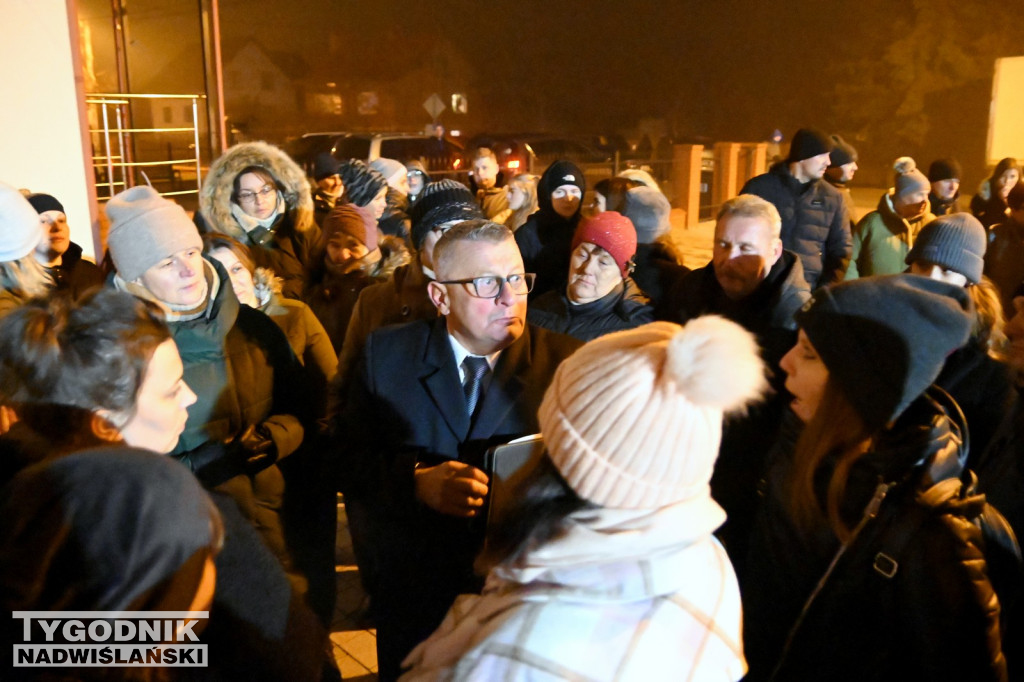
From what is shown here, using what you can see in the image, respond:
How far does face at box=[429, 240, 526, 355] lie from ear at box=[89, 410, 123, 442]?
104cm

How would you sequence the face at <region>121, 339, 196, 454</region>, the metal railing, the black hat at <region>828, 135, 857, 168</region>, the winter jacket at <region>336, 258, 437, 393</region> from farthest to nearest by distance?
1. the metal railing
2. the black hat at <region>828, 135, 857, 168</region>
3. the winter jacket at <region>336, 258, 437, 393</region>
4. the face at <region>121, 339, 196, 454</region>

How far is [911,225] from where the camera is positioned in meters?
5.86

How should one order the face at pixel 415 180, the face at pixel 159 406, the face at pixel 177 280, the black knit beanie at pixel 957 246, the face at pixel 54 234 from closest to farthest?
the face at pixel 159 406 < the face at pixel 177 280 < the black knit beanie at pixel 957 246 < the face at pixel 54 234 < the face at pixel 415 180

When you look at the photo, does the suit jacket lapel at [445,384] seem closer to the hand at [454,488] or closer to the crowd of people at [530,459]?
the crowd of people at [530,459]

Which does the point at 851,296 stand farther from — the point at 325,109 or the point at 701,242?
the point at 325,109

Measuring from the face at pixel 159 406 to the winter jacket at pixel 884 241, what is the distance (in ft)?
17.4

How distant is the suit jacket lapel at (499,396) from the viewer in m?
2.33

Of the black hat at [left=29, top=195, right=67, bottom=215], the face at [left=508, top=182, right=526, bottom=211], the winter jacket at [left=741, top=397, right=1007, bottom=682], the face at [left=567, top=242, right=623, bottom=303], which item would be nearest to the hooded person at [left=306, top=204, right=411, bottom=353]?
the face at [left=567, top=242, right=623, bottom=303]

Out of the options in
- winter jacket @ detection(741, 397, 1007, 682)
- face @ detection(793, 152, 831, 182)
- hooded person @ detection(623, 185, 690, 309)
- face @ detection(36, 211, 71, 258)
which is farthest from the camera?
face @ detection(793, 152, 831, 182)

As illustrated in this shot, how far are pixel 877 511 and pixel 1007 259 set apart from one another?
19.1ft

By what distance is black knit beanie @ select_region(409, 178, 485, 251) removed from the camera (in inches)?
138

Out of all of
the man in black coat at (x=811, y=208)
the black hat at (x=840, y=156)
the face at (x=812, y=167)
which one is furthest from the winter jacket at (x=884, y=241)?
the black hat at (x=840, y=156)

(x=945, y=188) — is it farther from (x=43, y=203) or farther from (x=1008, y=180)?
(x=43, y=203)

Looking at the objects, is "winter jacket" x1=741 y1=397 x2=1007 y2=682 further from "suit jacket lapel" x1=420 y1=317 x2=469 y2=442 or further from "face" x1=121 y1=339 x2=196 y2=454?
"face" x1=121 y1=339 x2=196 y2=454
